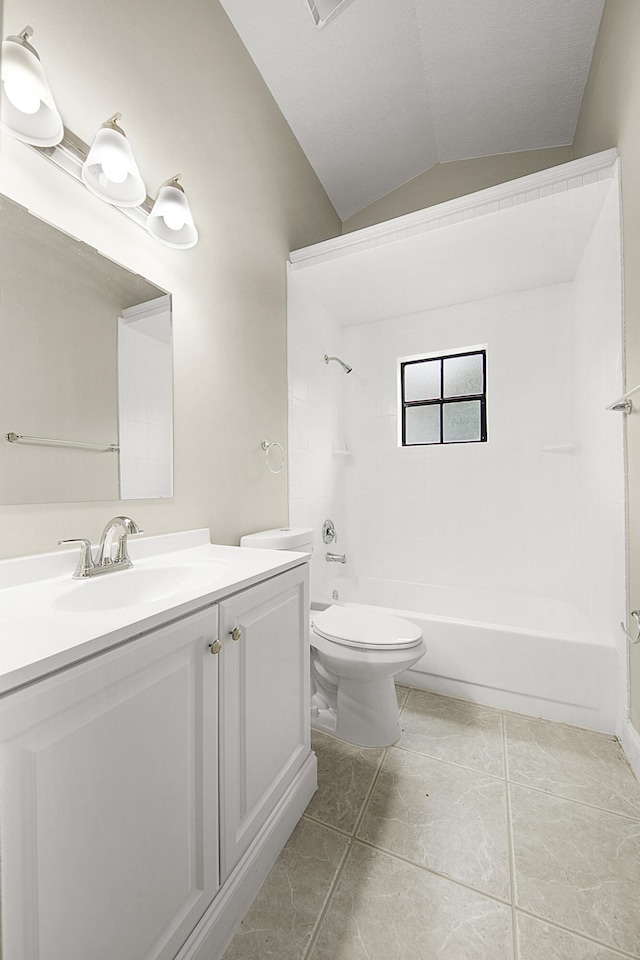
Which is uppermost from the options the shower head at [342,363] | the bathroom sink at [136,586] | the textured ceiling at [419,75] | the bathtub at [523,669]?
the textured ceiling at [419,75]

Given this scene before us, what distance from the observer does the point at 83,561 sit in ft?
3.56

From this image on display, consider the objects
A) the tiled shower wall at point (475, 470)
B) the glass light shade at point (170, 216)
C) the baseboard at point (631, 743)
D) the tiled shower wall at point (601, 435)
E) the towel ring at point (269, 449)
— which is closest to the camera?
the glass light shade at point (170, 216)

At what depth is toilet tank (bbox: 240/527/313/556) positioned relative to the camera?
1760 millimetres

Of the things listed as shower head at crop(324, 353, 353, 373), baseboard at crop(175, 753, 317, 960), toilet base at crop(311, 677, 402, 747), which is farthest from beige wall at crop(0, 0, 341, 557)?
baseboard at crop(175, 753, 317, 960)

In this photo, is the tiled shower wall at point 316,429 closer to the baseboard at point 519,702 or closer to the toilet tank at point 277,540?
the toilet tank at point 277,540

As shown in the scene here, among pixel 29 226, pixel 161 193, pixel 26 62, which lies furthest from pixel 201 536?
pixel 26 62

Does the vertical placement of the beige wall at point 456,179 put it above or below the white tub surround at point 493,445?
above

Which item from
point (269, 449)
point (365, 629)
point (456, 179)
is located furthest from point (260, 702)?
point (456, 179)

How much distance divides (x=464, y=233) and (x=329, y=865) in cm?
244

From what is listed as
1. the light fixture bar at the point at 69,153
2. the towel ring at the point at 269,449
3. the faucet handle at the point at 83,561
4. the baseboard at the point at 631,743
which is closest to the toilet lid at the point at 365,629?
the towel ring at the point at 269,449

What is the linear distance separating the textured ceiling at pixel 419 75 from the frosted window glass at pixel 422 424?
148 cm

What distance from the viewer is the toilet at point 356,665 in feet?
5.12

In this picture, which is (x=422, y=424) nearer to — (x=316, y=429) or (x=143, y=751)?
(x=316, y=429)

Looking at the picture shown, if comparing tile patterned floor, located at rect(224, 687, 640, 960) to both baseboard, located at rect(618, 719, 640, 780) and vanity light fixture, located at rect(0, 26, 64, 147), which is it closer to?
baseboard, located at rect(618, 719, 640, 780)
